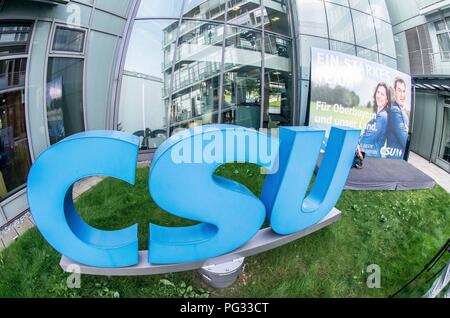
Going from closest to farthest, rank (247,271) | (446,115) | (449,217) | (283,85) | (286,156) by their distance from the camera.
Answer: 1. (286,156)
2. (247,271)
3. (449,217)
4. (283,85)
5. (446,115)

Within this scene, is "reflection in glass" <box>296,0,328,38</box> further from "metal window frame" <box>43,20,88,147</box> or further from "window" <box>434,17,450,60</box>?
"metal window frame" <box>43,20,88,147</box>

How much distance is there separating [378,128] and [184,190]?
30.3 feet

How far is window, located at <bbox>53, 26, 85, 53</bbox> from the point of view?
207 inches

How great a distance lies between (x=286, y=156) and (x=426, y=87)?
10809 mm

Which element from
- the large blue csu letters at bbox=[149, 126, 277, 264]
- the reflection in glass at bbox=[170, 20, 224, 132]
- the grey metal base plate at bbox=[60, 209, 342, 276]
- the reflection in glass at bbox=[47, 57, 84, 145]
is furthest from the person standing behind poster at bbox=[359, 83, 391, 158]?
the reflection in glass at bbox=[47, 57, 84, 145]

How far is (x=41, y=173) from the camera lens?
2.31 meters

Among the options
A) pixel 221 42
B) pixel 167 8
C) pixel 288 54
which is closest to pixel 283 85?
pixel 288 54

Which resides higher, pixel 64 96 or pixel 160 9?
pixel 160 9

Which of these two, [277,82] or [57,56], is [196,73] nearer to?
[277,82]

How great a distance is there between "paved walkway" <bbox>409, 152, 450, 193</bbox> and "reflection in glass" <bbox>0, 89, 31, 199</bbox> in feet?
38.5

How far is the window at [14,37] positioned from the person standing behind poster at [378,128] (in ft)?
34.7

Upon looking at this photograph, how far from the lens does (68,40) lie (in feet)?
17.9

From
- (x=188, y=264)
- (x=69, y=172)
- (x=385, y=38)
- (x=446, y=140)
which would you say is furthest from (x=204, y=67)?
(x=446, y=140)

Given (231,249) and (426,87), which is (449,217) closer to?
(231,249)
